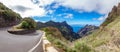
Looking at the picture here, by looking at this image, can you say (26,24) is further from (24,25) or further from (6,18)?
(6,18)

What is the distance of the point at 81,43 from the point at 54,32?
79.1 ft

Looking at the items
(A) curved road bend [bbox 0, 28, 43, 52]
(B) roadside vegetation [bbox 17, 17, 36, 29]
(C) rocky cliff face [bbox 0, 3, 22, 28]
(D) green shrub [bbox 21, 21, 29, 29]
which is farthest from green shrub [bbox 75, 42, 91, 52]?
(C) rocky cliff face [bbox 0, 3, 22, 28]

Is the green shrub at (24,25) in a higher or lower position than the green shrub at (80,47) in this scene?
higher

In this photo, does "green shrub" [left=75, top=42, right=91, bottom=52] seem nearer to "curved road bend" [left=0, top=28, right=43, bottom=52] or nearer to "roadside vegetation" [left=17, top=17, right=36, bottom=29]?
"curved road bend" [left=0, top=28, right=43, bottom=52]

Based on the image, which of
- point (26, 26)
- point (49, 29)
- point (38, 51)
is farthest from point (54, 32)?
point (38, 51)

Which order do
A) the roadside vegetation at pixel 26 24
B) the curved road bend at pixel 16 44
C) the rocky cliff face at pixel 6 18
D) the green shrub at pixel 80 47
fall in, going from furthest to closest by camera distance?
1. the rocky cliff face at pixel 6 18
2. the roadside vegetation at pixel 26 24
3. the green shrub at pixel 80 47
4. the curved road bend at pixel 16 44

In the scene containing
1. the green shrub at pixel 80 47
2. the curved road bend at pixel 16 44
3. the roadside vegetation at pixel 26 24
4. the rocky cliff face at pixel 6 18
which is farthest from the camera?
the rocky cliff face at pixel 6 18

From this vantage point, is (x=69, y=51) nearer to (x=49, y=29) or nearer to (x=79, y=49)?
(x=79, y=49)

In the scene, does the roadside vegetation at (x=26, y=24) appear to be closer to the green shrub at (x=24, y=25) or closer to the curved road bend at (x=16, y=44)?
the green shrub at (x=24, y=25)

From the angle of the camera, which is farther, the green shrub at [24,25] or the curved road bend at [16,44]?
the green shrub at [24,25]

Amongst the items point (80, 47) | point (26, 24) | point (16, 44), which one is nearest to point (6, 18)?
point (26, 24)

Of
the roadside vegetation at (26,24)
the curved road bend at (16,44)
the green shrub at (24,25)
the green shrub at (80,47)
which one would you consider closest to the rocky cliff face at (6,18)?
the roadside vegetation at (26,24)

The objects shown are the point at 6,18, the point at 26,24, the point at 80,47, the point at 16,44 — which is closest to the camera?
the point at 80,47

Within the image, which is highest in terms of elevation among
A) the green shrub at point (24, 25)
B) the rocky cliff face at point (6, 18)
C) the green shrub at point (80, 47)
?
the rocky cliff face at point (6, 18)
